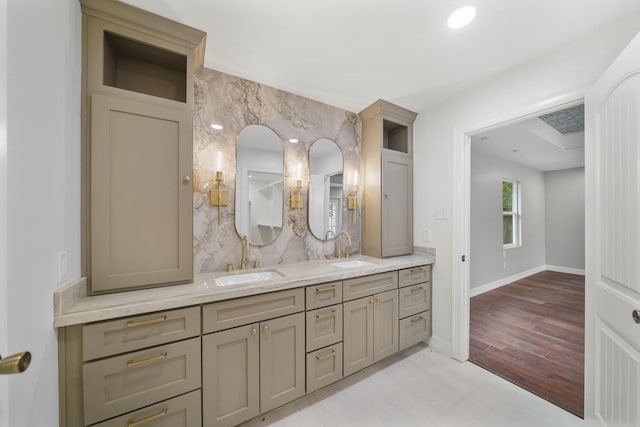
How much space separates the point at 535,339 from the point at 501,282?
2.18 metres

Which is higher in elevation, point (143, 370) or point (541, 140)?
point (541, 140)

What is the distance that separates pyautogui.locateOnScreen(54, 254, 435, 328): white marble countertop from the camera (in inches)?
41.7

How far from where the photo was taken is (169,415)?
1.25 meters

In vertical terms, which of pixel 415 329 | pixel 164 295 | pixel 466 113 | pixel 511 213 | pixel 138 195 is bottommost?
pixel 415 329

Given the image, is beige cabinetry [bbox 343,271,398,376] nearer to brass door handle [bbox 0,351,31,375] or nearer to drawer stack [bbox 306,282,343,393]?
drawer stack [bbox 306,282,343,393]

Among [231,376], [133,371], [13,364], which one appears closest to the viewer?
[13,364]

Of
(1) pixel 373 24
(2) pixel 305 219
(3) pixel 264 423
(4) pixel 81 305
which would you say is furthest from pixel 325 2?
(3) pixel 264 423

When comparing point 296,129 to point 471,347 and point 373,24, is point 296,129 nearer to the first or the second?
point 373,24

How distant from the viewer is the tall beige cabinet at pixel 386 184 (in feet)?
8.02

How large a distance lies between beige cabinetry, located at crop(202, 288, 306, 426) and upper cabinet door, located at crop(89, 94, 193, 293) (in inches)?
16.2

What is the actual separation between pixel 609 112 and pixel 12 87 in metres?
2.46

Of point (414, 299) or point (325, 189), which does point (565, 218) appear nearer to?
point (414, 299)

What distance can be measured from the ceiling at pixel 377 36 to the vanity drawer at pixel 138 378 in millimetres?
1858

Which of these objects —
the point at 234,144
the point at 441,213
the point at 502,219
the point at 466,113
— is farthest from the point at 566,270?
the point at 234,144
